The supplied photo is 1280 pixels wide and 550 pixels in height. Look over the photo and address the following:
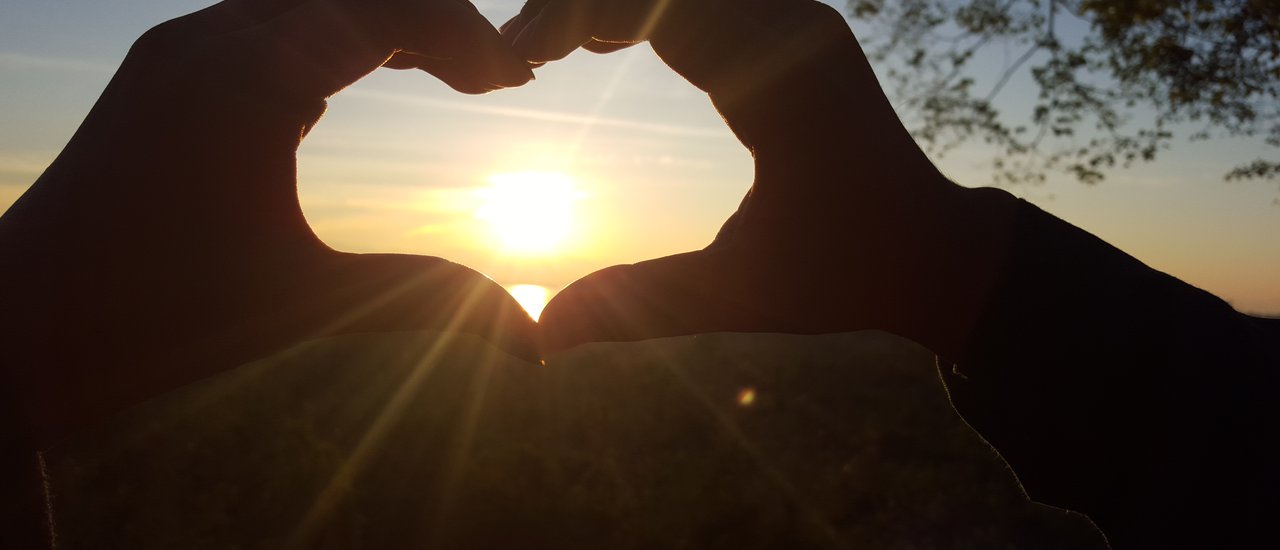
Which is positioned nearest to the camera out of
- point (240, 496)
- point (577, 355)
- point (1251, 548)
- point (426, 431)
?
point (1251, 548)

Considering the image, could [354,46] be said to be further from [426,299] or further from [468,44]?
[426,299]

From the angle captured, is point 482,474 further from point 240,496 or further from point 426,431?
point 240,496

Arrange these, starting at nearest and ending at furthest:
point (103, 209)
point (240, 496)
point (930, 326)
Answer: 1. point (103, 209)
2. point (930, 326)
3. point (240, 496)

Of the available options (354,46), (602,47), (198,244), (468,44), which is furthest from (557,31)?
(198,244)

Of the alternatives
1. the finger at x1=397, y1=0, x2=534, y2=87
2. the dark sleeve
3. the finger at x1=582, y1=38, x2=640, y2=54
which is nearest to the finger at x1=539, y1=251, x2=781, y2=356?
the dark sleeve

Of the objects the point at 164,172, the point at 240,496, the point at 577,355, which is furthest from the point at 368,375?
the point at 164,172

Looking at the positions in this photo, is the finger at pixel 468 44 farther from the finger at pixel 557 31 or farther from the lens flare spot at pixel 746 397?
the lens flare spot at pixel 746 397
